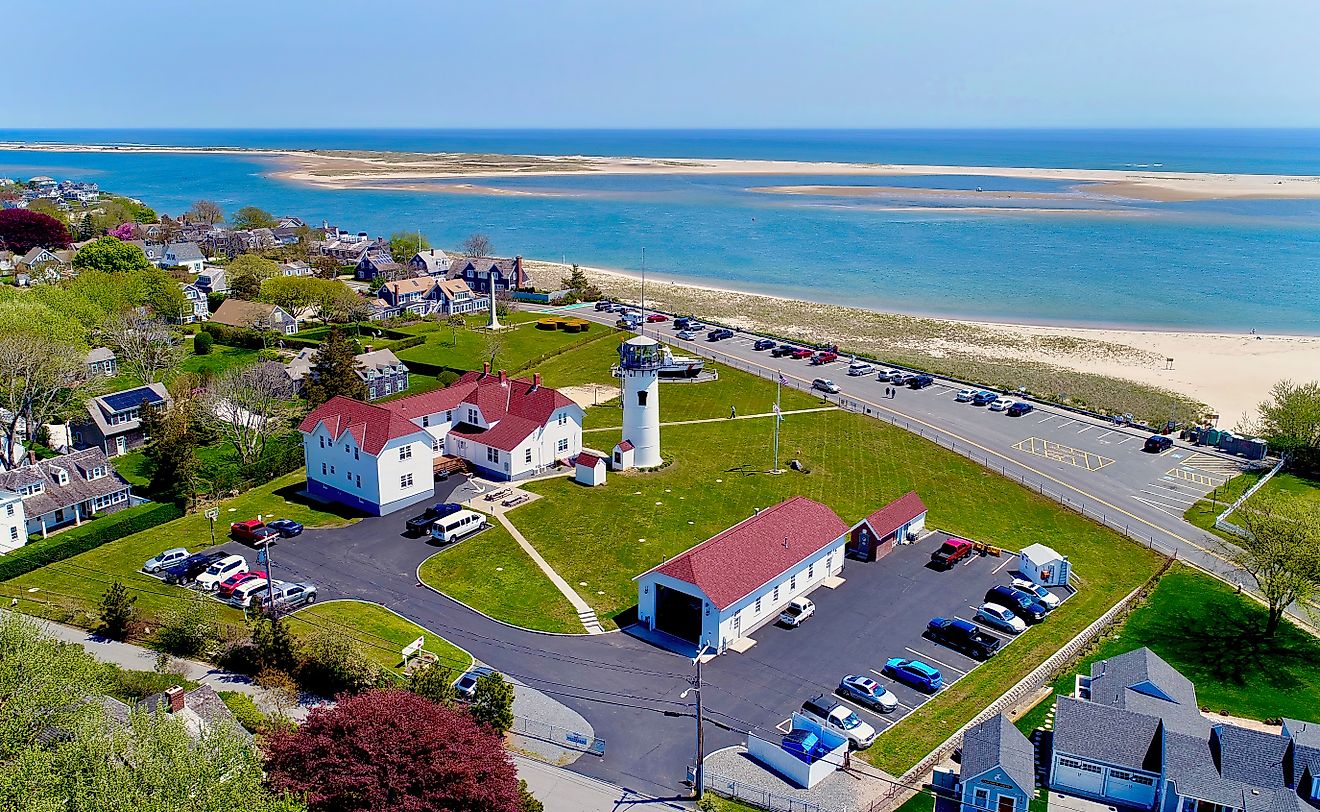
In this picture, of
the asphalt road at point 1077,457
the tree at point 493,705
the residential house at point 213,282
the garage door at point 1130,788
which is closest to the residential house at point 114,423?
the tree at point 493,705

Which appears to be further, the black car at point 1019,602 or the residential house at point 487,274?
the residential house at point 487,274

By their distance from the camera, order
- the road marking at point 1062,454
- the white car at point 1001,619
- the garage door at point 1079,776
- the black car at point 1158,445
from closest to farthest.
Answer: the garage door at point 1079,776, the white car at point 1001,619, the road marking at point 1062,454, the black car at point 1158,445

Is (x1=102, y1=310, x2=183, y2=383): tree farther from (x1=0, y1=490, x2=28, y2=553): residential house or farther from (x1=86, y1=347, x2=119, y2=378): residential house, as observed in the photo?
(x1=0, y1=490, x2=28, y2=553): residential house

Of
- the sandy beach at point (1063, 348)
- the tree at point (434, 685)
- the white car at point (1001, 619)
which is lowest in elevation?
the white car at point (1001, 619)

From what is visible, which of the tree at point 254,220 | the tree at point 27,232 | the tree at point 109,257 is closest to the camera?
the tree at point 109,257

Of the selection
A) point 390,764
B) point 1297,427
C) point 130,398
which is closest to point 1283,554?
point 1297,427

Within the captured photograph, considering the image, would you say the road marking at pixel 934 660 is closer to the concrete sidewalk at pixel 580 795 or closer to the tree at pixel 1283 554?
the concrete sidewalk at pixel 580 795

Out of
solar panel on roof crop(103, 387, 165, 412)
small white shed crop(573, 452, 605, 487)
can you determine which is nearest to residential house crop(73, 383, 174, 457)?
solar panel on roof crop(103, 387, 165, 412)
